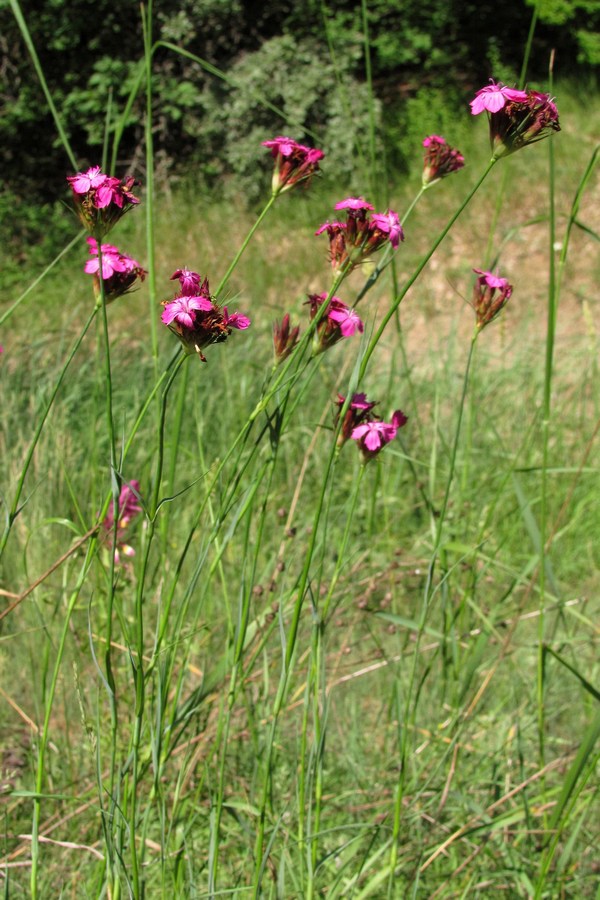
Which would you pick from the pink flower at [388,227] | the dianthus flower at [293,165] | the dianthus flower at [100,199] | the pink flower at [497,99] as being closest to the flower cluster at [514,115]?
the pink flower at [497,99]

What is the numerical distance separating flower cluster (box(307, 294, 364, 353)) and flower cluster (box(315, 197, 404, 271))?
0.04m

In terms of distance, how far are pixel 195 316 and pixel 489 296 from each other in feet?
1.35

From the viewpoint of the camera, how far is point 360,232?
97cm

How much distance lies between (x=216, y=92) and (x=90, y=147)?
141 cm

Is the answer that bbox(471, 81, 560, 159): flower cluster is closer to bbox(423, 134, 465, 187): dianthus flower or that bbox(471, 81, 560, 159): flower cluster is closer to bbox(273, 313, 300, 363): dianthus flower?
bbox(423, 134, 465, 187): dianthus flower

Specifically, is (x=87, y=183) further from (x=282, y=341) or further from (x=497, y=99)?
(x=497, y=99)

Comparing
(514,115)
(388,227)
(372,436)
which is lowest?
(372,436)

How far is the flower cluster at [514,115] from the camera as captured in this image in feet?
2.86

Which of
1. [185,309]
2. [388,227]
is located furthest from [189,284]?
[388,227]

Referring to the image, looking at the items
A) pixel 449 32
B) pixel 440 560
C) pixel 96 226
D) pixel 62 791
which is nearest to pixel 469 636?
pixel 440 560

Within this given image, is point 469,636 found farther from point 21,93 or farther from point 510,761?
point 21,93

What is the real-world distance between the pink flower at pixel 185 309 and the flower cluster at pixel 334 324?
0.19m

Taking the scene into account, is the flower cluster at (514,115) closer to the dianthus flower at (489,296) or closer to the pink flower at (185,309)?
the dianthus flower at (489,296)

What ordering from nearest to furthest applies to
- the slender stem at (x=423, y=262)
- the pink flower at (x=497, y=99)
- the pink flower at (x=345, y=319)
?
the slender stem at (x=423, y=262) < the pink flower at (x=497, y=99) < the pink flower at (x=345, y=319)
